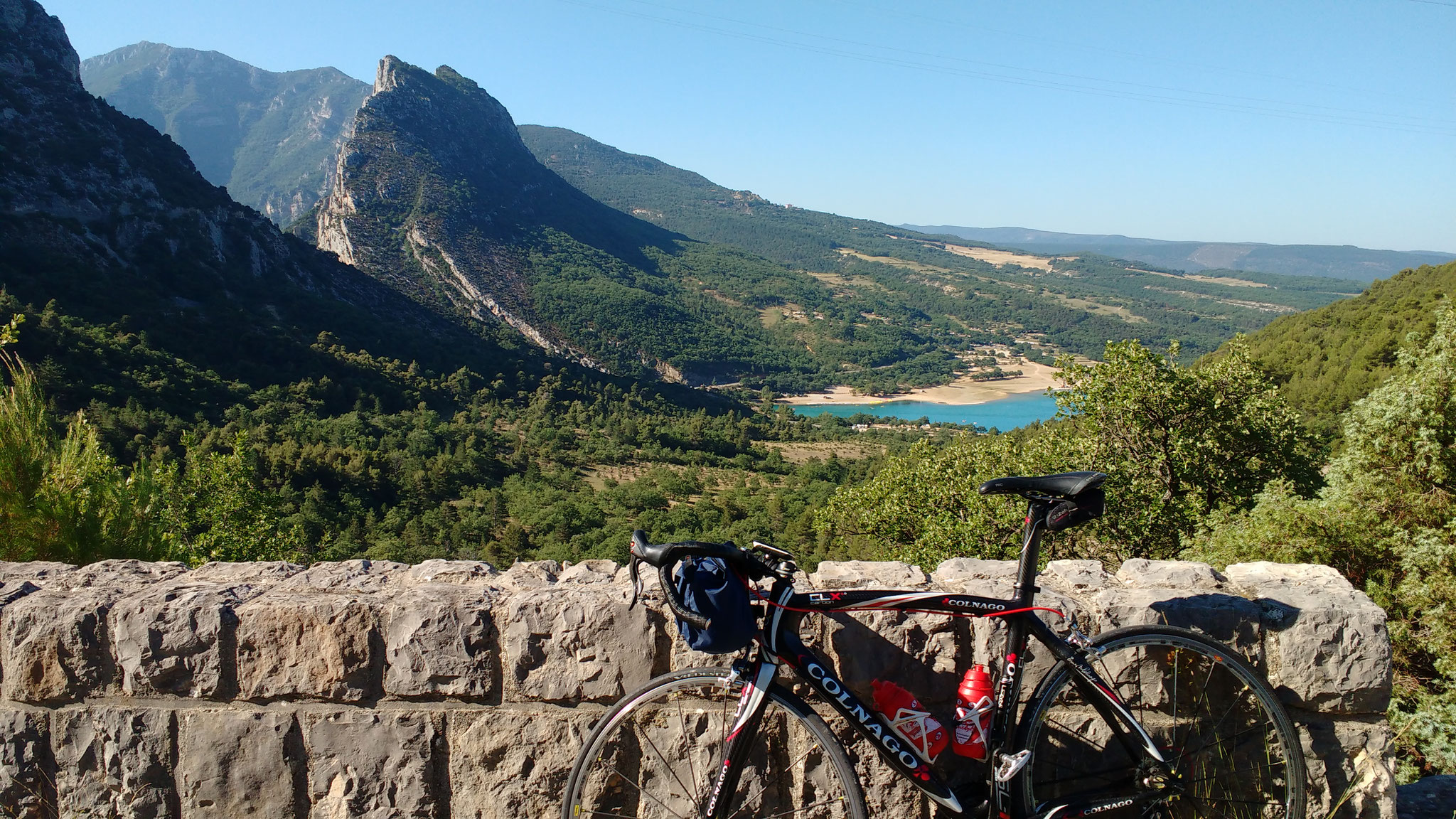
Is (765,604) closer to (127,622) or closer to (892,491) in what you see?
(127,622)

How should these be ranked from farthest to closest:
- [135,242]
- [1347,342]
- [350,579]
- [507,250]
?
[507,250] < [135,242] < [1347,342] < [350,579]

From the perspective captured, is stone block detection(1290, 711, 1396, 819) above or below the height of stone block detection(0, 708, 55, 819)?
above

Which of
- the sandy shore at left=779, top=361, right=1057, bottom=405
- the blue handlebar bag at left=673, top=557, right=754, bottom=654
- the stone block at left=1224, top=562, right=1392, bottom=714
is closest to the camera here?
the blue handlebar bag at left=673, top=557, right=754, bottom=654

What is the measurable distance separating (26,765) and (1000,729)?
9.80 ft

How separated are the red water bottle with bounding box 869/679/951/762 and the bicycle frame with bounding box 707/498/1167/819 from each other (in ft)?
0.15

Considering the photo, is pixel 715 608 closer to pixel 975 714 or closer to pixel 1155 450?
pixel 975 714

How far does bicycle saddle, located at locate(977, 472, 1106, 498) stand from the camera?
1988 mm

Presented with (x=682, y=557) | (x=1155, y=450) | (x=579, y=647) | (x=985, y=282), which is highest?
(x=985, y=282)

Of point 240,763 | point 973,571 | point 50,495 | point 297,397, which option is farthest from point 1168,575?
point 297,397

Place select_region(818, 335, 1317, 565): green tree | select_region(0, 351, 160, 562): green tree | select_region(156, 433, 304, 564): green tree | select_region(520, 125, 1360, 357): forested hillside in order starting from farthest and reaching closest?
select_region(520, 125, 1360, 357): forested hillside
select_region(156, 433, 304, 564): green tree
select_region(818, 335, 1317, 565): green tree
select_region(0, 351, 160, 562): green tree

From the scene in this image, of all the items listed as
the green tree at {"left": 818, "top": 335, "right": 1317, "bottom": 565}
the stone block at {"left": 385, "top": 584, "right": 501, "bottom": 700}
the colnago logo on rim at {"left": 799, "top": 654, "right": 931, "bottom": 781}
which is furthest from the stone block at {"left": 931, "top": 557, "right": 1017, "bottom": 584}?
the green tree at {"left": 818, "top": 335, "right": 1317, "bottom": 565}

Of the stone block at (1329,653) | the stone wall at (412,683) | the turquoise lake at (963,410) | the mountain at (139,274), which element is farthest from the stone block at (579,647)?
the turquoise lake at (963,410)

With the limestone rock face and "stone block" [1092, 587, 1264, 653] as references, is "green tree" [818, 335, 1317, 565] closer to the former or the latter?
"stone block" [1092, 587, 1264, 653]

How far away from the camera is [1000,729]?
204cm
